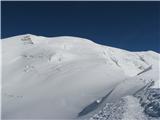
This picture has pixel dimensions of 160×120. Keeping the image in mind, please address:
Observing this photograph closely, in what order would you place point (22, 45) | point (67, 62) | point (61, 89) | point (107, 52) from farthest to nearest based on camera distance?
point (22, 45) < point (107, 52) < point (67, 62) < point (61, 89)

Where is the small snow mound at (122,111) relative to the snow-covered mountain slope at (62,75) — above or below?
below

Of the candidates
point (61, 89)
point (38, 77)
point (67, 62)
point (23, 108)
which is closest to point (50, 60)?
point (67, 62)

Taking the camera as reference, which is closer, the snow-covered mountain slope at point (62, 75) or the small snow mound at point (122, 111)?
the small snow mound at point (122, 111)

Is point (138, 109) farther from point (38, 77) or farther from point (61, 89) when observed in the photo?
point (38, 77)

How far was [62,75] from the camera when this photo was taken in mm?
70812

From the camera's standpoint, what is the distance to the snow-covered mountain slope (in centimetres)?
5607

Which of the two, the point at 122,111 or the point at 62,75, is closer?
the point at 122,111

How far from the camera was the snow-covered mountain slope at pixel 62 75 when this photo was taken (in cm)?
5607

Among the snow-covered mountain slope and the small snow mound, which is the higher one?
the snow-covered mountain slope

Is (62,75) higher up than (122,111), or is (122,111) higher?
(62,75)

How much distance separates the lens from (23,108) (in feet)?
191

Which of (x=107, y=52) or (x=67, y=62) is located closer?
(x=67, y=62)

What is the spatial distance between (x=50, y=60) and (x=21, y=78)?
9437mm

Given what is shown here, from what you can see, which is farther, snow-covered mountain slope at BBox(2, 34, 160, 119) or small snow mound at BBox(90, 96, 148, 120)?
snow-covered mountain slope at BBox(2, 34, 160, 119)
